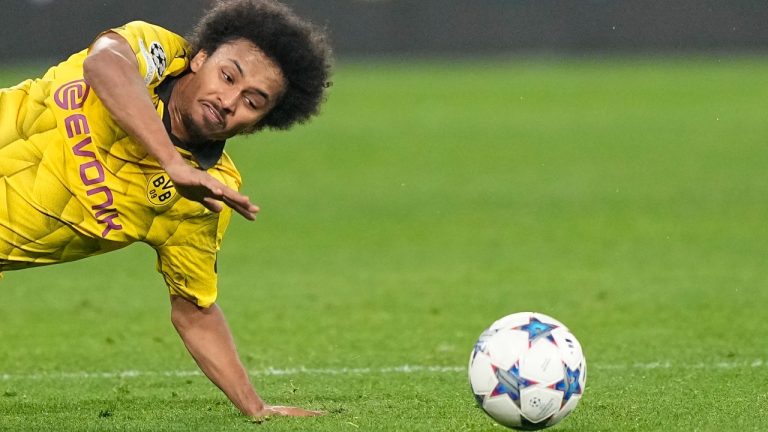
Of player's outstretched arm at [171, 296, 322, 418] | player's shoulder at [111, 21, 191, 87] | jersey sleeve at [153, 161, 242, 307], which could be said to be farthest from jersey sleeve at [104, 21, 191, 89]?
player's outstretched arm at [171, 296, 322, 418]

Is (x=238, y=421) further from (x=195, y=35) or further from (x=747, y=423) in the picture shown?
(x=747, y=423)

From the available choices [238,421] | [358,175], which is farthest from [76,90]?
[358,175]

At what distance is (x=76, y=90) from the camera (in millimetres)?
5727

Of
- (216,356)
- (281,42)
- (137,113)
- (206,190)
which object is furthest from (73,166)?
(216,356)

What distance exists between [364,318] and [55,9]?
2905 centimetres

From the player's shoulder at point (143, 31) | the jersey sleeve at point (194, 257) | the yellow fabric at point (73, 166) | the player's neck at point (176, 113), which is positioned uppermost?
the player's shoulder at point (143, 31)

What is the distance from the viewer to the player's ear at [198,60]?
572 centimetres

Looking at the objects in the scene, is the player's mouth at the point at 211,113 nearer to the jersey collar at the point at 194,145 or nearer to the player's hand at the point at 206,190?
the jersey collar at the point at 194,145

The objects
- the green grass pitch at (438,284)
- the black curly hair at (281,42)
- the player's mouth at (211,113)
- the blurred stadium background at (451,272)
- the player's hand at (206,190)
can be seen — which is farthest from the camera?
the blurred stadium background at (451,272)

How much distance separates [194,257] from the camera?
6.16 meters

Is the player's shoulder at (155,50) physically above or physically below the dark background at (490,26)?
above

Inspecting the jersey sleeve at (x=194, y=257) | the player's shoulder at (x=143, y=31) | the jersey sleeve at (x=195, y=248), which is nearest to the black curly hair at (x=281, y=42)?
the player's shoulder at (x=143, y=31)

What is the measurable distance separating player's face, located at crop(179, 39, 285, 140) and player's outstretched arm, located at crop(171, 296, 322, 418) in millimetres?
1053

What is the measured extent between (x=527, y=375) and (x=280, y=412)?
1.31m
